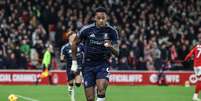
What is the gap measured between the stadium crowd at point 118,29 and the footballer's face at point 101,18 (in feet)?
50.1

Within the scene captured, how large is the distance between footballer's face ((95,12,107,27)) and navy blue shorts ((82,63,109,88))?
90cm

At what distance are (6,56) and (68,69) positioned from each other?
9916mm

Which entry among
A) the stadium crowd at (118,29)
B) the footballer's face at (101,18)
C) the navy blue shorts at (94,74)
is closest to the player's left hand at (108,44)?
the footballer's face at (101,18)

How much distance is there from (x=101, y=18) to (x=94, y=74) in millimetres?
1257

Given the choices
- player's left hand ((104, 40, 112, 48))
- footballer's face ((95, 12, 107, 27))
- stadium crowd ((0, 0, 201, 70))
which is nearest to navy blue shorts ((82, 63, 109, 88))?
player's left hand ((104, 40, 112, 48))

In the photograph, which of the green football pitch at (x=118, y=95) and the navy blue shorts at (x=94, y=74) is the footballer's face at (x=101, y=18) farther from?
the green football pitch at (x=118, y=95)

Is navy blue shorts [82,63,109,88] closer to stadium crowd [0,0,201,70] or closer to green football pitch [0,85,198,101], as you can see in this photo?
green football pitch [0,85,198,101]

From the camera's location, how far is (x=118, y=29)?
29984mm

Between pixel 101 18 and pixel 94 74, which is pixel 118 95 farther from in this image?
pixel 101 18

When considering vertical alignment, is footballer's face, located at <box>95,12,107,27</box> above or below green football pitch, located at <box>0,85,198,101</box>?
above

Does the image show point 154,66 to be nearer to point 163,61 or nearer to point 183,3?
point 163,61

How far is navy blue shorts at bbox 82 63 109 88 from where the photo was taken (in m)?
13.3

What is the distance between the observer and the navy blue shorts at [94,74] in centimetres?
1326

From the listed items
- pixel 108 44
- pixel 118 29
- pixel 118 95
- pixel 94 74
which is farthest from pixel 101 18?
pixel 118 29
